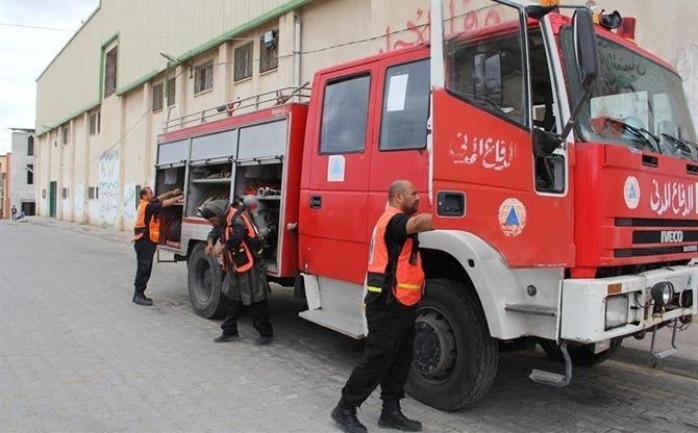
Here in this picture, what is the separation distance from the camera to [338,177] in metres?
5.12

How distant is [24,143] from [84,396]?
197 feet

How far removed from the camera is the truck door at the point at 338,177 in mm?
4883

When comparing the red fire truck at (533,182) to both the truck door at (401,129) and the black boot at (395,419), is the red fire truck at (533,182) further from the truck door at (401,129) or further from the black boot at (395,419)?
the black boot at (395,419)

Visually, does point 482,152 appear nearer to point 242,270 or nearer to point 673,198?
point 673,198

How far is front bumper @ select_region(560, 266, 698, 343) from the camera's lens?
142 inches

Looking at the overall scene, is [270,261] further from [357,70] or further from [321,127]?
[357,70]

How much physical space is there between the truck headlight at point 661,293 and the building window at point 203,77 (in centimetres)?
1662

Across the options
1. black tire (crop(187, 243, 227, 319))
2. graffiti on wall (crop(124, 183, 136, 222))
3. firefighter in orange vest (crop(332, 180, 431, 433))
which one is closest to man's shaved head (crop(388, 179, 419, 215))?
firefighter in orange vest (crop(332, 180, 431, 433))

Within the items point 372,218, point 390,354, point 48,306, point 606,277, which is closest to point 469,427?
point 390,354

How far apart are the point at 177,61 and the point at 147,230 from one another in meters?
13.6

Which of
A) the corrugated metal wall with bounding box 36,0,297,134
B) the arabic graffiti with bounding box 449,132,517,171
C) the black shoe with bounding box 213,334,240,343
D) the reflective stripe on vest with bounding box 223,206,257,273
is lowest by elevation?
the black shoe with bounding box 213,334,240,343

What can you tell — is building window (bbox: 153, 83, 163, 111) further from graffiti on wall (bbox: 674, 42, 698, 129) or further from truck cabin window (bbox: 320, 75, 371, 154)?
graffiti on wall (bbox: 674, 42, 698, 129)

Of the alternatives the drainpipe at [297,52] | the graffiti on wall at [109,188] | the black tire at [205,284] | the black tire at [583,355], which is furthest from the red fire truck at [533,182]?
the graffiti on wall at [109,188]

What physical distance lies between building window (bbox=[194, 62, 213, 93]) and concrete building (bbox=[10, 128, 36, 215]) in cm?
4471
